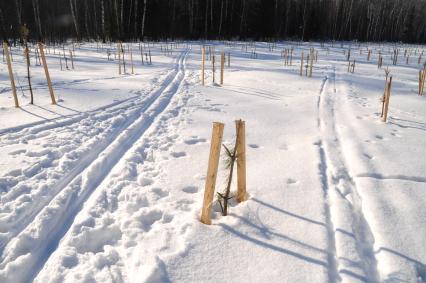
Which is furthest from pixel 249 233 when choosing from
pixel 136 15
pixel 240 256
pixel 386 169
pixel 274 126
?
pixel 136 15

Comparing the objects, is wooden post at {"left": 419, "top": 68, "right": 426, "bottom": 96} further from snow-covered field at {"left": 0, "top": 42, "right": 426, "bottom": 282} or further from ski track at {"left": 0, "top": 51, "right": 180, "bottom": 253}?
ski track at {"left": 0, "top": 51, "right": 180, "bottom": 253}

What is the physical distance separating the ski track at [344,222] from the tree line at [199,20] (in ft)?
89.2

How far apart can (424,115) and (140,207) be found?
7.21 metres

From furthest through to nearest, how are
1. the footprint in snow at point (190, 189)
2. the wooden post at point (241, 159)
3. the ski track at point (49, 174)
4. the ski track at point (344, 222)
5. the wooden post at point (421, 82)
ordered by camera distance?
the wooden post at point (421, 82) < the footprint in snow at point (190, 189) < the ski track at point (49, 174) < the wooden post at point (241, 159) < the ski track at point (344, 222)

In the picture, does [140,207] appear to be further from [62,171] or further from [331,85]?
[331,85]

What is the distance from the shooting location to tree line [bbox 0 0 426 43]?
31.4 m

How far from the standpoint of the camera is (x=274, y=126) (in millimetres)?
6703

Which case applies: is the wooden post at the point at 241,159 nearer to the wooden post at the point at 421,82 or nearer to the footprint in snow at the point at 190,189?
the footprint in snow at the point at 190,189

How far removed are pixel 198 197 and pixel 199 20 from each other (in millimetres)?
36581

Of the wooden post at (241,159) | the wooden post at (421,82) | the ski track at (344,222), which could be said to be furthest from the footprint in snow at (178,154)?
the wooden post at (421,82)

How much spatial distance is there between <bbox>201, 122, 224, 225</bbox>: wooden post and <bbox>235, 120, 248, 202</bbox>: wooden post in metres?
0.23

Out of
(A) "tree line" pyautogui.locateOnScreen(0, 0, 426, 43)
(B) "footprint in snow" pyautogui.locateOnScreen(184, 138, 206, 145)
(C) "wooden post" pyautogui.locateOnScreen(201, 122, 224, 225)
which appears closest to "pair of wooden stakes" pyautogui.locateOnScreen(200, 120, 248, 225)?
(C) "wooden post" pyautogui.locateOnScreen(201, 122, 224, 225)

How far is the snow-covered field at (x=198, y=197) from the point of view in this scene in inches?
104

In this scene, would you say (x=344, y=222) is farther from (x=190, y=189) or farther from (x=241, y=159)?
(x=190, y=189)
